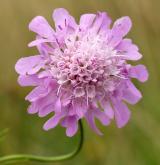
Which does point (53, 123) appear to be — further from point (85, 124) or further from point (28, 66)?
point (85, 124)

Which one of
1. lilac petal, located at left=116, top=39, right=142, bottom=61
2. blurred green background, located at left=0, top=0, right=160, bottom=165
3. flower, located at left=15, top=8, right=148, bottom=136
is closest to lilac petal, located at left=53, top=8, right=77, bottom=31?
flower, located at left=15, top=8, right=148, bottom=136

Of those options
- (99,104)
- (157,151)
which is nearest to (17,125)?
(157,151)

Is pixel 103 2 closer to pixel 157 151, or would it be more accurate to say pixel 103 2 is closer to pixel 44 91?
pixel 157 151

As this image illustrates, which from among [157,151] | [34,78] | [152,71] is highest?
[34,78]

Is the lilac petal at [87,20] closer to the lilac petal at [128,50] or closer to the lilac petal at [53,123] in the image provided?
the lilac petal at [128,50]

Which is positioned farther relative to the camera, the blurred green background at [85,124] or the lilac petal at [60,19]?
the blurred green background at [85,124]

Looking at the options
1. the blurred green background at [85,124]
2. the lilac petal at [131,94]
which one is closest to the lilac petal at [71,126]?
the lilac petal at [131,94]
